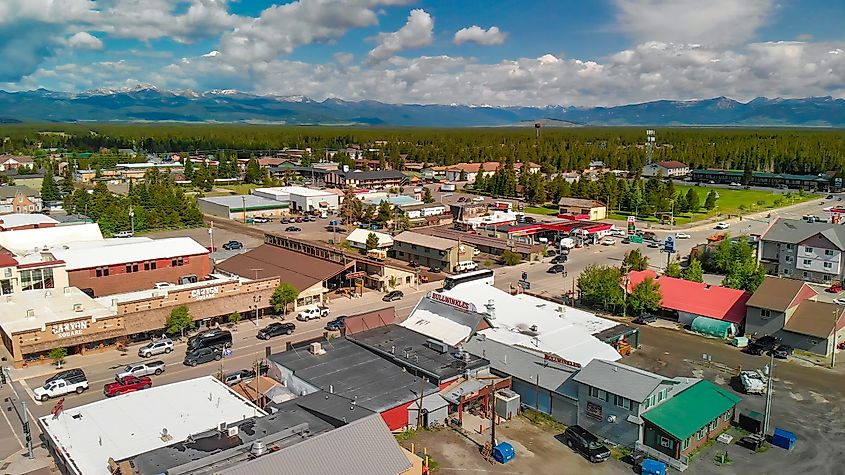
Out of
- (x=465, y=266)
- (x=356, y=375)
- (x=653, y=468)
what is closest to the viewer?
(x=653, y=468)

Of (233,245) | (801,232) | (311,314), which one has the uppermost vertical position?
(801,232)

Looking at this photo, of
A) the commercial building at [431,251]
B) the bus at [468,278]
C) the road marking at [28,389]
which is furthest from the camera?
the commercial building at [431,251]

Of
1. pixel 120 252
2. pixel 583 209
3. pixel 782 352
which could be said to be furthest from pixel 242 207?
pixel 782 352

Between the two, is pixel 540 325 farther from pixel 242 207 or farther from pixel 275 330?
pixel 242 207

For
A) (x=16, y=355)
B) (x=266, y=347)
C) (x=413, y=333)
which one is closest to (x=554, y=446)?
(x=413, y=333)

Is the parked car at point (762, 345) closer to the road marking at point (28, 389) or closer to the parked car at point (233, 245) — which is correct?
the road marking at point (28, 389)

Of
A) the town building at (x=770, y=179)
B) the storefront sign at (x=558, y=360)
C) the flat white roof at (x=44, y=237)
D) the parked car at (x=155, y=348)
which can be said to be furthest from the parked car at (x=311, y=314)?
the town building at (x=770, y=179)

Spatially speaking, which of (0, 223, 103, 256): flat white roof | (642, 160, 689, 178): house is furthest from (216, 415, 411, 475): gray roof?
(642, 160, 689, 178): house
